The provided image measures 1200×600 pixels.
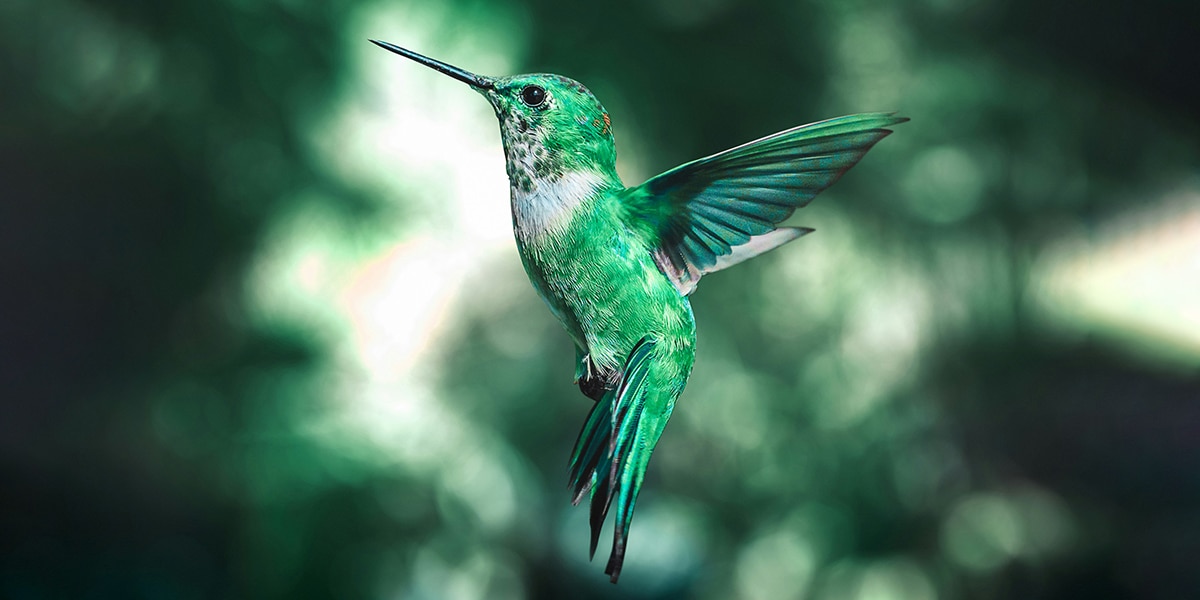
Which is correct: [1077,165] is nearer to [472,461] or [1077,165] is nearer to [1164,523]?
[1164,523]

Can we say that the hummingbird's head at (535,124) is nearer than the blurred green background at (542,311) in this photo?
Yes

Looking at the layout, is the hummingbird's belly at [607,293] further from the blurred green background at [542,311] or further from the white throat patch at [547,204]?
the blurred green background at [542,311]

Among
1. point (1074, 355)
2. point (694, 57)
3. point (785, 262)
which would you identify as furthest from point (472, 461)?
point (1074, 355)

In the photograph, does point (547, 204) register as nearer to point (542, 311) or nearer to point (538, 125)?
point (538, 125)

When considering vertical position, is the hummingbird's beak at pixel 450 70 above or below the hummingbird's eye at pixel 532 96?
above

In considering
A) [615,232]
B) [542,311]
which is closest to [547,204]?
[615,232]

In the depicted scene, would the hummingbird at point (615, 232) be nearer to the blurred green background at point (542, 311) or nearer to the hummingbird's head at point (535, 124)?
the hummingbird's head at point (535, 124)

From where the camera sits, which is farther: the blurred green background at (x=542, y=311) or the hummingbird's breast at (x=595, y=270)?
the blurred green background at (x=542, y=311)

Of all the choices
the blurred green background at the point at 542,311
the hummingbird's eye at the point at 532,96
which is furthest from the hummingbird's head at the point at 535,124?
the blurred green background at the point at 542,311

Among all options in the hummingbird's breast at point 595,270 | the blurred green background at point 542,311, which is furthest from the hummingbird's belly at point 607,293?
the blurred green background at point 542,311
